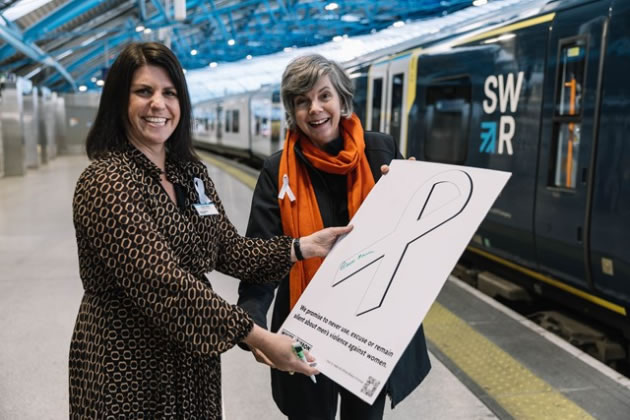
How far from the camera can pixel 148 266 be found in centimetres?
135

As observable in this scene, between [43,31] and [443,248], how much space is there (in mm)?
20664

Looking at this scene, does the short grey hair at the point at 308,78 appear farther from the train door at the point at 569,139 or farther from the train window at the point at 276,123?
the train window at the point at 276,123

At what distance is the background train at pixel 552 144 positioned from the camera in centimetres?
365

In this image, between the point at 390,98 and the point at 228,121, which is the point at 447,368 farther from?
the point at 228,121

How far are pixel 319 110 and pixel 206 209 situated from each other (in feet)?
1.58

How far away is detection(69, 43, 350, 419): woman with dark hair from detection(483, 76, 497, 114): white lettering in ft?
12.3

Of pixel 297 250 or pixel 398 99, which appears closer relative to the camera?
pixel 297 250

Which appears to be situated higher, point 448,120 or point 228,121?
point 448,120

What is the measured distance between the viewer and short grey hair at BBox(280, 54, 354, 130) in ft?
5.84

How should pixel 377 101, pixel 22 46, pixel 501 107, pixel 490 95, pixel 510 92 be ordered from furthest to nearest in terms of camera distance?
pixel 22 46, pixel 377 101, pixel 490 95, pixel 501 107, pixel 510 92

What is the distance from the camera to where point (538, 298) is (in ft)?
17.5

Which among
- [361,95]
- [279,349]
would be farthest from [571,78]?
[361,95]

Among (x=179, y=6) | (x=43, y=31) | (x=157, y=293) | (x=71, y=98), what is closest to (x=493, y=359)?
(x=157, y=293)

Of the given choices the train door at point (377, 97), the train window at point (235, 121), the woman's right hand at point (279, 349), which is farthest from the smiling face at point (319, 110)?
the train window at point (235, 121)
